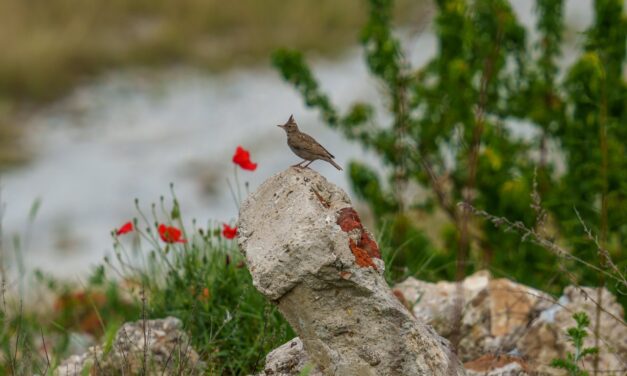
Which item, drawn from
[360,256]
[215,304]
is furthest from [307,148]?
[215,304]

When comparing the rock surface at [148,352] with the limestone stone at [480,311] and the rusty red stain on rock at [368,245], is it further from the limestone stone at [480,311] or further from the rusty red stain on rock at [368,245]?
the rusty red stain on rock at [368,245]

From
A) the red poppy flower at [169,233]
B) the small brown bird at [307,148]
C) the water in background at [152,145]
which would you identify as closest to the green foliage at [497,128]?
the red poppy flower at [169,233]

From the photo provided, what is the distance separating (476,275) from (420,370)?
2078mm

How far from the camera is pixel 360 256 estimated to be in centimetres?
344

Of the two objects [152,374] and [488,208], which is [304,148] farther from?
[488,208]

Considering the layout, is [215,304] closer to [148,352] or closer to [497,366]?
[148,352]

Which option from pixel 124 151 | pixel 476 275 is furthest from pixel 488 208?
pixel 124 151

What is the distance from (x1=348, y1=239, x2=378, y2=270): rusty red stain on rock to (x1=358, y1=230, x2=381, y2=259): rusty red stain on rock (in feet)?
0.09

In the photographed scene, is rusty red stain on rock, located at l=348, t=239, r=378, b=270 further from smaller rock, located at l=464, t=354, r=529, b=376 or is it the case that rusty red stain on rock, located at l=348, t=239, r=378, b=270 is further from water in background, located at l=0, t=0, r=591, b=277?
water in background, located at l=0, t=0, r=591, b=277

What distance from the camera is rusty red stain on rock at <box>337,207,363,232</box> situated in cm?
346

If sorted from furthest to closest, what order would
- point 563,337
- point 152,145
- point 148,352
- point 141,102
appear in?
point 141,102, point 152,145, point 563,337, point 148,352

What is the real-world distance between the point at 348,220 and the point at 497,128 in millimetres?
4039

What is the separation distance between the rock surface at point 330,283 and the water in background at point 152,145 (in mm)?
8471

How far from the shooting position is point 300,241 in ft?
11.1
